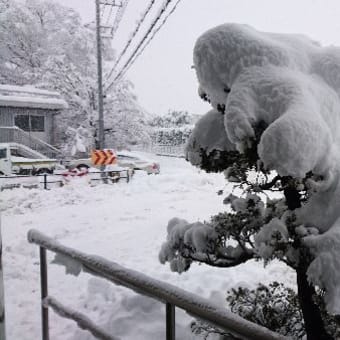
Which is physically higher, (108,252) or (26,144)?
(26,144)

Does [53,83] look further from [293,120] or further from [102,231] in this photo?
[293,120]

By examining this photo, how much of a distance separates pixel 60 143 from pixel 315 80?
21489mm

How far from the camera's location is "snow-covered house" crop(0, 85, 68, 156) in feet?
63.4

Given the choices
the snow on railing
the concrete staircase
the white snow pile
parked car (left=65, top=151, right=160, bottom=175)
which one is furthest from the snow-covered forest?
the white snow pile

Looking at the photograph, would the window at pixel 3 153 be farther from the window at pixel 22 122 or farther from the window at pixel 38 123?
the window at pixel 38 123

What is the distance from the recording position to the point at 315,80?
1794 mm

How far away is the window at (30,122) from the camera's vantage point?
20047mm

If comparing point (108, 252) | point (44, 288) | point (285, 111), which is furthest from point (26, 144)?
point (285, 111)

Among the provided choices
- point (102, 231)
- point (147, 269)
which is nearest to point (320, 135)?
point (147, 269)

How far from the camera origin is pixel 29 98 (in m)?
19.6

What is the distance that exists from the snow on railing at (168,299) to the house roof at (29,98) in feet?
61.0

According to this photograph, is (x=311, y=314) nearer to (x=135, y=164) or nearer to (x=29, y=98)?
(x=135, y=164)

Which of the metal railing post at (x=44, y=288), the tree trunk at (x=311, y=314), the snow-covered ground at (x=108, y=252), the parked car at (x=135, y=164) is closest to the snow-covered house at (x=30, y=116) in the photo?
the parked car at (x=135, y=164)

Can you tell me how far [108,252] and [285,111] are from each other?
15.3 feet
